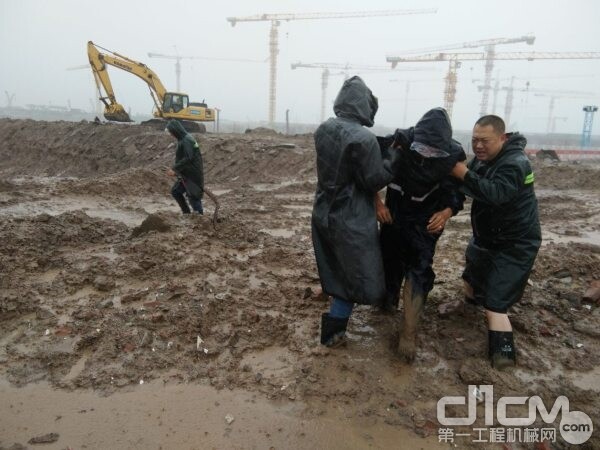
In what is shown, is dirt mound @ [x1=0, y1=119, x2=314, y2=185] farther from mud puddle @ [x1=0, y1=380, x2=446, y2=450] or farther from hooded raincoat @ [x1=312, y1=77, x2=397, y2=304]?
hooded raincoat @ [x1=312, y1=77, x2=397, y2=304]

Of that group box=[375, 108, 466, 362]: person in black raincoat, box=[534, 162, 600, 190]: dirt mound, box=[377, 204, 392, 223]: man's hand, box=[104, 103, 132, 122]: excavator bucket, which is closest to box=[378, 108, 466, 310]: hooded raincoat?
box=[375, 108, 466, 362]: person in black raincoat

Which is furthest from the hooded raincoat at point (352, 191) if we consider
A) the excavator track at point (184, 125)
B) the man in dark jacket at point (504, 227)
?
the excavator track at point (184, 125)

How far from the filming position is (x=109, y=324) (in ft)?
10.9

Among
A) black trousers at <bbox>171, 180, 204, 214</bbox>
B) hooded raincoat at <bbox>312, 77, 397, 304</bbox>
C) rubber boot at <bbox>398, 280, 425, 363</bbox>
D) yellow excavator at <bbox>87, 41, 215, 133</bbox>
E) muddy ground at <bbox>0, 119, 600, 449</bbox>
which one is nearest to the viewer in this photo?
muddy ground at <bbox>0, 119, 600, 449</bbox>

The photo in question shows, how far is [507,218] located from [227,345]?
2.27 metres

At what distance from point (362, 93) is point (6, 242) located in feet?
14.7

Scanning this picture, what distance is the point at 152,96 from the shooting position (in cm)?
1884

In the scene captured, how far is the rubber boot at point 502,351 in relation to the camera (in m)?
2.88

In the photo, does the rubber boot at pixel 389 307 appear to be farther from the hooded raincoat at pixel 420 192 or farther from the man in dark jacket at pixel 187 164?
the man in dark jacket at pixel 187 164

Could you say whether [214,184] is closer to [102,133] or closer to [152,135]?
[152,135]

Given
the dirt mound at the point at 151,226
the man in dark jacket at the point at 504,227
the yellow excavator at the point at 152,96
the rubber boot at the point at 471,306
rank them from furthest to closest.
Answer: the yellow excavator at the point at 152,96, the dirt mound at the point at 151,226, the rubber boot at the point at 471,306, the man in dark jacket at the point at 504,227

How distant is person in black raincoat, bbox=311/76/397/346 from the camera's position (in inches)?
105

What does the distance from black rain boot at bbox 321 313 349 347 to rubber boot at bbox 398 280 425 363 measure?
433mm

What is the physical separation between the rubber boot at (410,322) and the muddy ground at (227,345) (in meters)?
0.09
